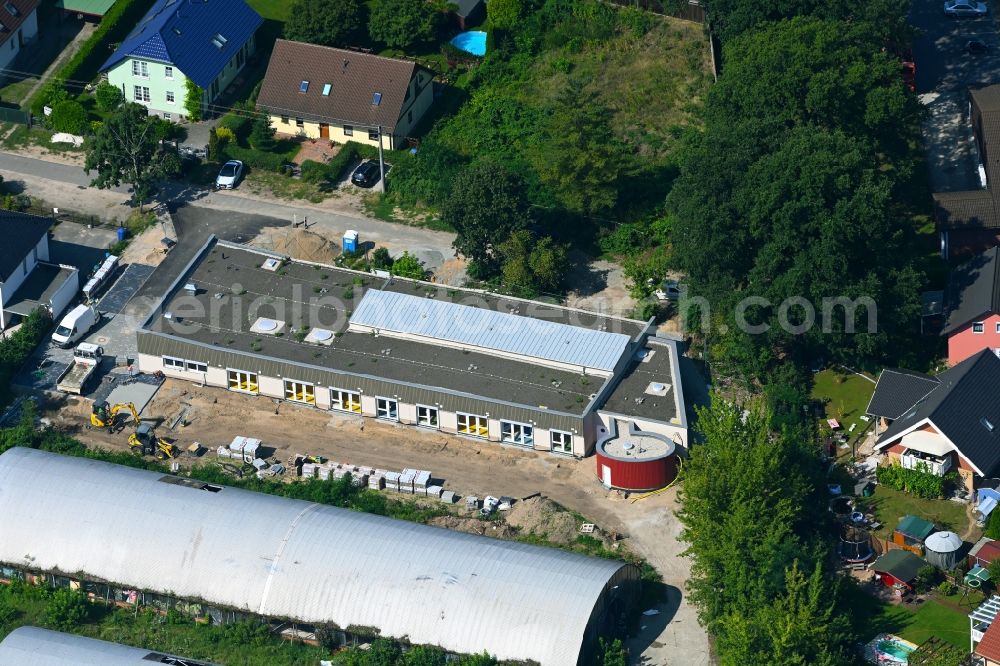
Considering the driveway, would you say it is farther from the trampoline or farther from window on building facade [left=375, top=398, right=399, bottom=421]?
window on building facade [left=375, top=398, right=399, bottom=421]

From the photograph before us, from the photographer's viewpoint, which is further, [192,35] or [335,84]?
[192,35]

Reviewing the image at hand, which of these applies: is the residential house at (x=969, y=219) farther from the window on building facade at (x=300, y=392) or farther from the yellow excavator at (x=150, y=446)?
the yellow excavator at (x=150, y=446)

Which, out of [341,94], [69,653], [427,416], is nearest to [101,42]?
[341,94]

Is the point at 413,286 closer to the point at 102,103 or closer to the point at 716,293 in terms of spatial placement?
the point at 716,293

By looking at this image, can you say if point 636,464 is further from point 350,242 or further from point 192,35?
point 192,35

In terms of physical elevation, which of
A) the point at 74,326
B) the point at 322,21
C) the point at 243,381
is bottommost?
the point at 243,381

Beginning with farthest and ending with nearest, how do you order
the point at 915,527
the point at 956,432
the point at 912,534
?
the point at 956,432 < the point at 915,527 < the point at 912,534

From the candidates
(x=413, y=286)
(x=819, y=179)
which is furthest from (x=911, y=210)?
(x=413, y=286)
